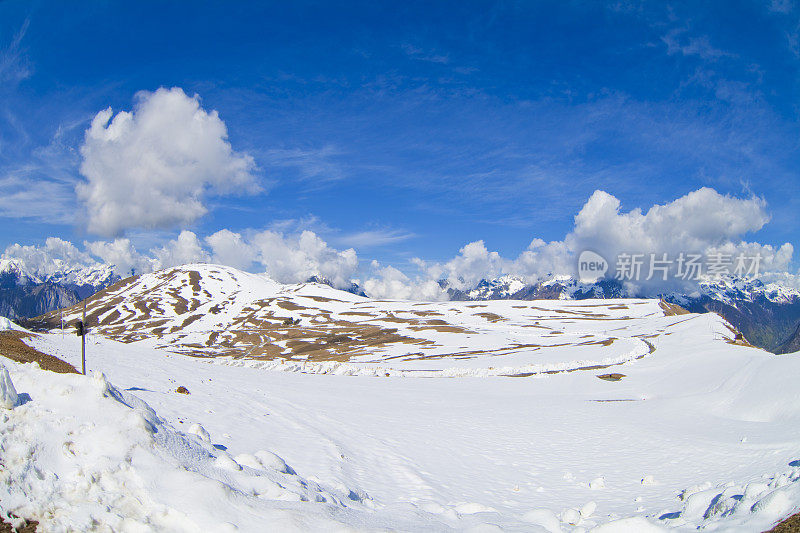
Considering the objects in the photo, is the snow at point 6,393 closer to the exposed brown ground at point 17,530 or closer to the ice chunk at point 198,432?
the exposed brown ground at point 17,530

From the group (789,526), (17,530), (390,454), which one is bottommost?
(390,454)

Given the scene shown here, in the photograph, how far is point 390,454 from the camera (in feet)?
59.3

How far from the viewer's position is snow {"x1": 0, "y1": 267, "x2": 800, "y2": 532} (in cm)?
826

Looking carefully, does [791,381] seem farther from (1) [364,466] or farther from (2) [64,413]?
(2) [64,413]

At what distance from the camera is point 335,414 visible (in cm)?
2483

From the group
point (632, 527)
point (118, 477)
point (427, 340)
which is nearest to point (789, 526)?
point (632, 527)

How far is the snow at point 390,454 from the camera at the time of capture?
27.1ft

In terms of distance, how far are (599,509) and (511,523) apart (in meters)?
3.89

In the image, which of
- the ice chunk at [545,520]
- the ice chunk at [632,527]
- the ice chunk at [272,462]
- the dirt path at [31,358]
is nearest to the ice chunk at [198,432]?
the ice chunk at [272,462]

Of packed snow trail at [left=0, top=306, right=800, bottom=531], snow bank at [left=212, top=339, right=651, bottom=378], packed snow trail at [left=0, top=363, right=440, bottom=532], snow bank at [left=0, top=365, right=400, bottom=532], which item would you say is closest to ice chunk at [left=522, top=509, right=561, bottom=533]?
packed snow trail at [left=0, top=306, right=800, bottom=531]

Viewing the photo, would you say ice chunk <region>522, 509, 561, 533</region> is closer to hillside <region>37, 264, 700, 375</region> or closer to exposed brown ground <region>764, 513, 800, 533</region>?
exposed brown ground <region>764, 513, 800, 533</region>

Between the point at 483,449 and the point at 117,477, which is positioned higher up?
the point at 117,477

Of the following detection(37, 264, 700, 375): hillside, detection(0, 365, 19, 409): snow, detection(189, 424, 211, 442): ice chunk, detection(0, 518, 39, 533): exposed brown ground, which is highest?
detection(0, 365, 19, 409): snow

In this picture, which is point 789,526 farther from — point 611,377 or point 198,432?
point 611,377
